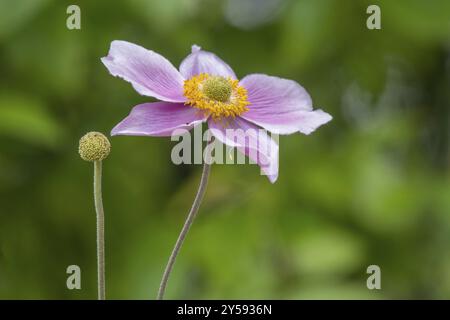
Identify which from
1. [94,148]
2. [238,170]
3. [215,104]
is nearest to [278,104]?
[215,104]

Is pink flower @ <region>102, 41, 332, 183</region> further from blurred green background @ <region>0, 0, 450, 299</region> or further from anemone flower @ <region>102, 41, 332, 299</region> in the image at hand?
blurred green background @ <region>0, 0, 450, 299</region>

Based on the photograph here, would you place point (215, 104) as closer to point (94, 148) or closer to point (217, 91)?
point (217, 91)

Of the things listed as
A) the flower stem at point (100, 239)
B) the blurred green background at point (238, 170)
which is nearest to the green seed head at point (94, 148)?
the flower stem at point (100, 239)

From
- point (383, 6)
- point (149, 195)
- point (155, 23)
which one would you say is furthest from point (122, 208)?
point (383, 6)

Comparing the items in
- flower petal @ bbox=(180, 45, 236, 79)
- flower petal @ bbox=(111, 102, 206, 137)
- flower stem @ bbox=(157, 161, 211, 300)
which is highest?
flower petal @ bbox=(180, 45, 236, 79)

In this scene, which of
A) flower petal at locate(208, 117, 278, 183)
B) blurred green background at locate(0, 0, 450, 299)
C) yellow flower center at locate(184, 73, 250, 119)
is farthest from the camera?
blurred green background at locate(0, 0, 450, 299)

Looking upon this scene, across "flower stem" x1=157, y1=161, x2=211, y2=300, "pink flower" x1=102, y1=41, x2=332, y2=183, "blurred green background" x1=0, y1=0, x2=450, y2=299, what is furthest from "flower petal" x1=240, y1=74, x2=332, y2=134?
"blurred green background" x1=0, y1=0, x2=450, y2=299

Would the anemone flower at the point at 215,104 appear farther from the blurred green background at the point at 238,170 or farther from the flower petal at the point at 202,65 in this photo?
the blurred green background at the point at 238,170
